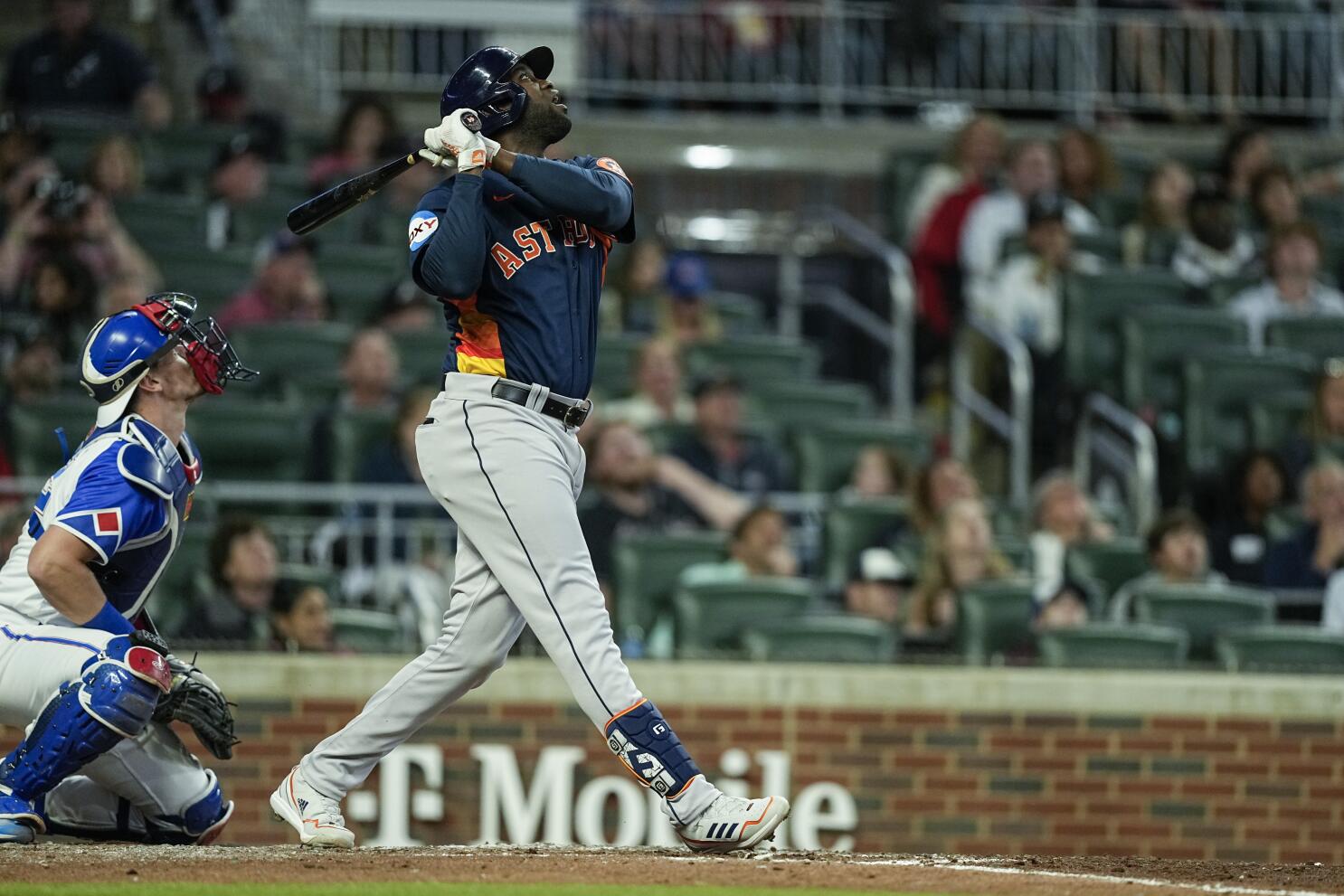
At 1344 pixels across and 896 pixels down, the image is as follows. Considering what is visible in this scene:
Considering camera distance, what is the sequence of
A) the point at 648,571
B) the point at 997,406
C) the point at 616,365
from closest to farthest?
the point at 648,571 → the point at 616,365 → the point at 997,406

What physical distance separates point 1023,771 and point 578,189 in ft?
12.3

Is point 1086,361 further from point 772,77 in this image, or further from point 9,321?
point 9,321

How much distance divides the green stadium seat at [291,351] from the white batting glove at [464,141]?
501 centimetres

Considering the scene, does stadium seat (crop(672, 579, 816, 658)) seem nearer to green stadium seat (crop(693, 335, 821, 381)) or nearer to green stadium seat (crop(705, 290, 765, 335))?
green stadium seat (crop(693, 335, 821, 381))

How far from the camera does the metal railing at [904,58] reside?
13617 mm

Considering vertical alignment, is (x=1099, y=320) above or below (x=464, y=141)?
above

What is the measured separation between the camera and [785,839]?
7859 mm

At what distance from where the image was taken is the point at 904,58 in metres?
13.8

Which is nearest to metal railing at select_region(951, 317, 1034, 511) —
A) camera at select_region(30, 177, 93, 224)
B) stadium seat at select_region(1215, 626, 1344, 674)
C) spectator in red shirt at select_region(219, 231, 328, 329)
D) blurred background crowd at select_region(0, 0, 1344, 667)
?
blurred background crowd at select_region(0, 0, 1344, 667)

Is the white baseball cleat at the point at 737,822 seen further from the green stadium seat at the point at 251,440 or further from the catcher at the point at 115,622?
the green stadium seat at the point at 251,440

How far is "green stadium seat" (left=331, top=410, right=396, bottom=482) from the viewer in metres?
9.32

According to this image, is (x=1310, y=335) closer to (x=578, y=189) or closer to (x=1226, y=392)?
(x=1226, y=392)

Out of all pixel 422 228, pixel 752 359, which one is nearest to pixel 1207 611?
pixel 752 359

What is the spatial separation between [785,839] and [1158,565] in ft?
7.55
